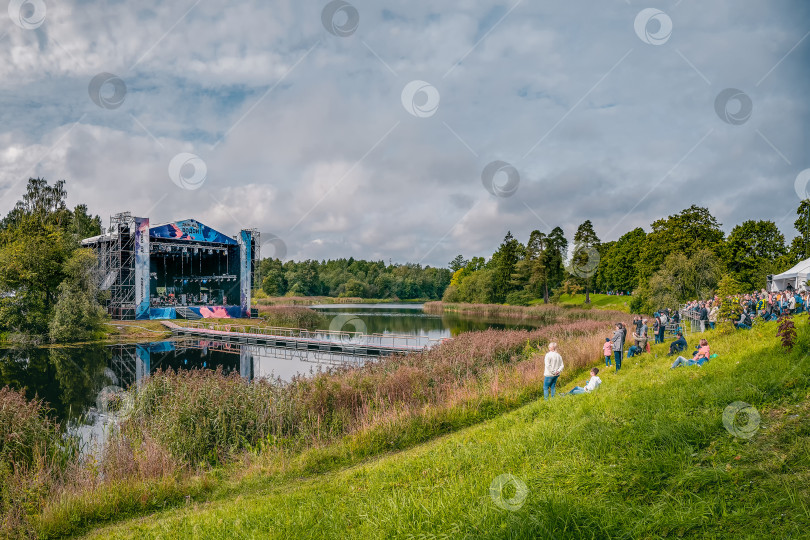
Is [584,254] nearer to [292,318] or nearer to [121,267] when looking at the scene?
[292,318]

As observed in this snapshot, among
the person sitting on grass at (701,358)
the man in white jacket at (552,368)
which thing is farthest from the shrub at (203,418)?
the person sitting on grass at (701,358)

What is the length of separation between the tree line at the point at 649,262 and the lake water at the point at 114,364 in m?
19.2

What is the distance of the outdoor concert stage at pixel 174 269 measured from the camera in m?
36.3

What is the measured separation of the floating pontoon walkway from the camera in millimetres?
23078

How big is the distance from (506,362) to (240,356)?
14251mm

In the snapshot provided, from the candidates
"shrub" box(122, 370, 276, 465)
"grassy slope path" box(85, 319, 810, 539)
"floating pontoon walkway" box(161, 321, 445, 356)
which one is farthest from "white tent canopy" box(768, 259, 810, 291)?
"shrub" box(122, 370, 276, 465)

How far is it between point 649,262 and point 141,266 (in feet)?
140

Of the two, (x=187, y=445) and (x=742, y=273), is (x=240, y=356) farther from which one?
(x=742, y=273)

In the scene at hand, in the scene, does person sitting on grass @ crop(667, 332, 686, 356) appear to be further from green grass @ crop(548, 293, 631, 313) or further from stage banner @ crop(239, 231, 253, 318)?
stage banner @ crop(239, 231, 253, 318)

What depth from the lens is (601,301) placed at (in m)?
52.8

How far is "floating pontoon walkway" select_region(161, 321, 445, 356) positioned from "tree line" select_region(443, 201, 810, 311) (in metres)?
14.6

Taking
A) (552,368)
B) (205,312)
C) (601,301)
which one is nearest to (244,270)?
(205,312)

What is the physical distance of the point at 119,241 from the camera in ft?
118

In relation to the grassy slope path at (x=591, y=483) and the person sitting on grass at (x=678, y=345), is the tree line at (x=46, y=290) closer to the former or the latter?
the grassy slope path at (x=591, y=483)
